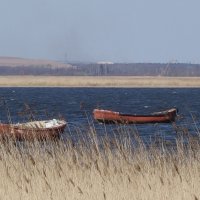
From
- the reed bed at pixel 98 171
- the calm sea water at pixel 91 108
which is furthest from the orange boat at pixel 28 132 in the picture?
the reed bed at pixel 98 171

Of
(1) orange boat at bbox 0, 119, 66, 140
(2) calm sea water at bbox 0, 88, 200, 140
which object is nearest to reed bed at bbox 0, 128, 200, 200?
(2) calm sea water at bbox 0, 88, 200, 140

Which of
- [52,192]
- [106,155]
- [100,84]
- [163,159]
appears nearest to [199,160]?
[163,159]

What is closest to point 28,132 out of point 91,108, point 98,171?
point 98,171

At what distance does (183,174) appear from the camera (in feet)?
40.9

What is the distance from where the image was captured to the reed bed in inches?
468

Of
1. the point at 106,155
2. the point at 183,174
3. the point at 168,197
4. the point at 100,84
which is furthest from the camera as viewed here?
the point at 100,84

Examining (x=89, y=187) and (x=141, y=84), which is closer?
(x=89, y=187)

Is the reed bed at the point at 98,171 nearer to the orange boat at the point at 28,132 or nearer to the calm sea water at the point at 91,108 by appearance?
the calm sea water at the point at 91,108

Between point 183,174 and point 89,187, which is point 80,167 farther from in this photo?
point 183,174

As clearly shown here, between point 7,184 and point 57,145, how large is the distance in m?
1.95

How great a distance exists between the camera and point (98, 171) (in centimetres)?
1269

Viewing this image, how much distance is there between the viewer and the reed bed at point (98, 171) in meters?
11.9

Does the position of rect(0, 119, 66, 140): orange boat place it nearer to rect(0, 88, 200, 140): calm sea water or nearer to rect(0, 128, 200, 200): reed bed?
rect(0, 88, 200, 140): calm sea water

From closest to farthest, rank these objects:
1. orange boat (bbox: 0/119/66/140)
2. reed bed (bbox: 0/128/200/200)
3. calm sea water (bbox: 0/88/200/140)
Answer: reed bed (bbox: 0/128/200/200)
orange boat (bbox: 0/119/66/140)
calm sea water (bbox: 0/88/200/140)
